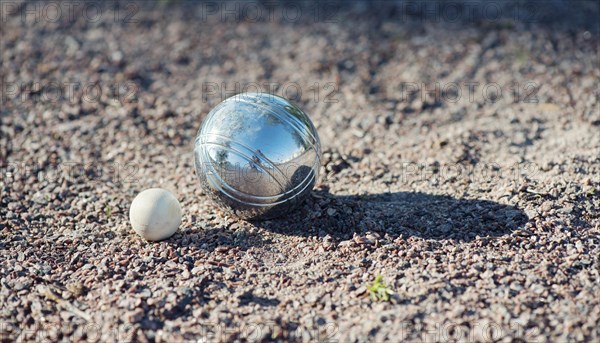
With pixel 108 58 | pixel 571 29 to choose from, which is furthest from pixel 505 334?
pixel 108 58

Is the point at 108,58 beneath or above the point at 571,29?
beneath

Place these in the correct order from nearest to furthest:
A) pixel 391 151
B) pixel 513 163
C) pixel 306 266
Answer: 1. pixel 306 266
2. pixel 513 163
3. pixel 391 151

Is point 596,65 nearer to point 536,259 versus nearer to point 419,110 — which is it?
point 419,110

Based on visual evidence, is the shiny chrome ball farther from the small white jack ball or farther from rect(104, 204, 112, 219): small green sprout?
rect(104, 204, 112, 219): small green sprout

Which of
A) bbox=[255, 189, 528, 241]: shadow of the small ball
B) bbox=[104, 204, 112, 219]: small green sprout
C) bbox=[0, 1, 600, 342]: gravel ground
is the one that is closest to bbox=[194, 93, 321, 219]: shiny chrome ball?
bbox=[255, 189, 528, 241]: shadow of the small ball

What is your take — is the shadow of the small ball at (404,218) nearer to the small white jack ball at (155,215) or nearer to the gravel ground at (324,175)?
the gravel ground at (324,175)

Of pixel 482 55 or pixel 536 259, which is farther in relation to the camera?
pixel 482 55

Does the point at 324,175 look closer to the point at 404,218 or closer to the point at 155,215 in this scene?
the point at 404,218
